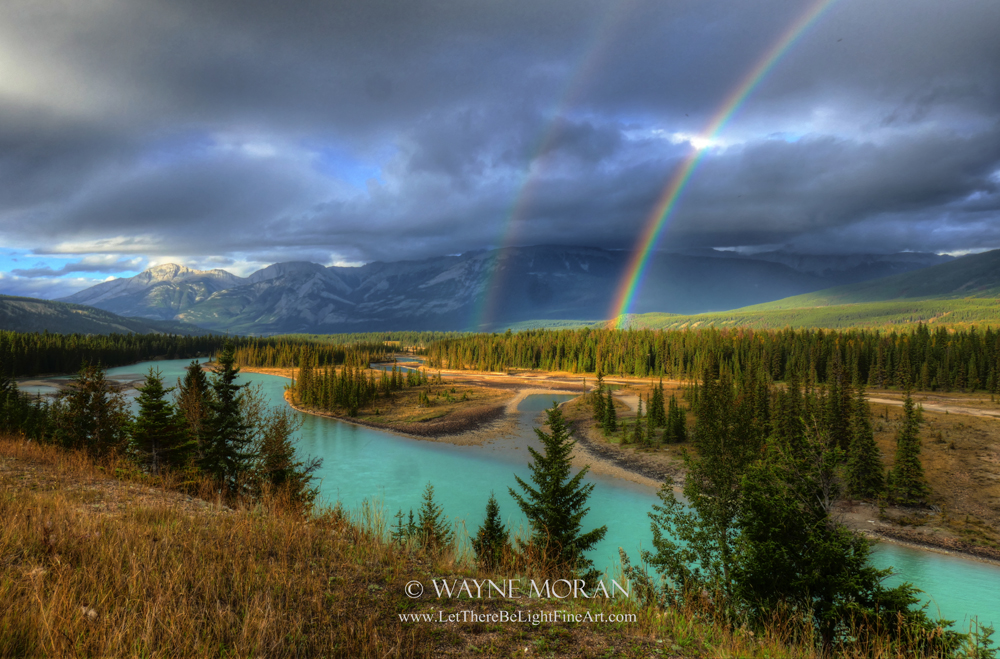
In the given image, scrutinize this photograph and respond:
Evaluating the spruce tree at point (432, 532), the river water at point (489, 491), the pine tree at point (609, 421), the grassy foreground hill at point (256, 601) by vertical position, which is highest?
the grassy foreground hill at point (256, 601)

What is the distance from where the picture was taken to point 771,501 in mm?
13031

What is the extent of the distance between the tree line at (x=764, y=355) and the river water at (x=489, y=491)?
32369 millimetres

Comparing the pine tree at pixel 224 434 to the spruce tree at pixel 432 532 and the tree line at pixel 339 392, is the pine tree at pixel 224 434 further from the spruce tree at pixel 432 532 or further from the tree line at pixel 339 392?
the tree line at pixel 339 392

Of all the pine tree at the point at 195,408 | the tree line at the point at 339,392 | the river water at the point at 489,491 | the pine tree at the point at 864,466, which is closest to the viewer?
the pine tree at the point at 195,408

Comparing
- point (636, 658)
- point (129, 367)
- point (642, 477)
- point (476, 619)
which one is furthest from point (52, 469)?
point (129, 367)

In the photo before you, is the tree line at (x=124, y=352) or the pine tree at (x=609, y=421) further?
the tree line at (x=124, y=352)

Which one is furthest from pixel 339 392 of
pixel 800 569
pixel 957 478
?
pixel 957 478

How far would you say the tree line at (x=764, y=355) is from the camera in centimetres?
8844

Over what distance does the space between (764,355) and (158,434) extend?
122 metres

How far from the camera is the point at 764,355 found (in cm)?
10919

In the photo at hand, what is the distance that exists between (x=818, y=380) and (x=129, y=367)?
20088 cm

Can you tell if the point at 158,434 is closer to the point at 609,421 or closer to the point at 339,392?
the point at 609,421

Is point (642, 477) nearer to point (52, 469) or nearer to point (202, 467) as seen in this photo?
point (202, 467)

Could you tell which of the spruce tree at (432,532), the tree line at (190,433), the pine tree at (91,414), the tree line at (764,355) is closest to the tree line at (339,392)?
the pine tree at (91,414)
